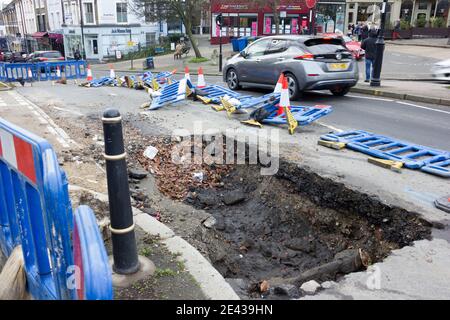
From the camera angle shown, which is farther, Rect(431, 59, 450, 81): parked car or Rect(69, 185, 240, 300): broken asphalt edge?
Rect(431, 59, 450, 81): parked car

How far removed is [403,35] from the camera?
140 feet

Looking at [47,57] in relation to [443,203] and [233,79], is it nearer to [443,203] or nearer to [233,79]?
[233,79]

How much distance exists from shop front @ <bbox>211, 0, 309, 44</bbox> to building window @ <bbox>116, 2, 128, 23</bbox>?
35.9ft

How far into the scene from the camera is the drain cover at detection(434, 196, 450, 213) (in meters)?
4.69

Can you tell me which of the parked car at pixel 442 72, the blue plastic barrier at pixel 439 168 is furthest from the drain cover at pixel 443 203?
the parked car at pixel 442 72

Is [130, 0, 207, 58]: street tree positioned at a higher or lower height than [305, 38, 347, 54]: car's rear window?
higher

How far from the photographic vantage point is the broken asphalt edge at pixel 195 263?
3.12 meters

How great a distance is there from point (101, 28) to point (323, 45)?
41.2 m

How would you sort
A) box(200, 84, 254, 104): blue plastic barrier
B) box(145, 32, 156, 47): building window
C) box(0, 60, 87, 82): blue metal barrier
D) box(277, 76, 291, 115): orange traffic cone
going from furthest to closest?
box(145, 32, 156, 47): building window
box(0, 60, 87, 82): blue metal barrier
box(200, 84, 254, 104): blue plastic barrier
box(277, 76, 291, 115): orange traffic cone

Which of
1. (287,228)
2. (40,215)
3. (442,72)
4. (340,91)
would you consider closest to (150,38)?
(442,72)

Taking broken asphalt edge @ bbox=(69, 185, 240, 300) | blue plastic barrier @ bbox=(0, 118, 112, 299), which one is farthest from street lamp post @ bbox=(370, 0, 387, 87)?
blue plastic barrier @ bbox=(0, 118, 112, 299)

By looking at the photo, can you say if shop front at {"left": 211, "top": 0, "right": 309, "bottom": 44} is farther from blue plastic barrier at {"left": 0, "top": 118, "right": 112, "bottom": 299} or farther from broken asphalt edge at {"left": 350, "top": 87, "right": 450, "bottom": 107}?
blue plastic barrier at {"left": 0, "top": 118, "right": 112, "bottom": 299}
